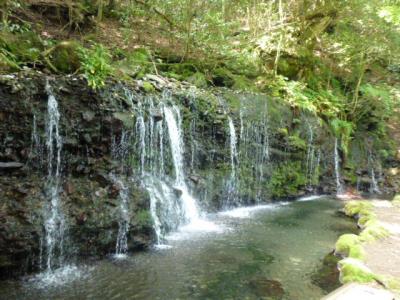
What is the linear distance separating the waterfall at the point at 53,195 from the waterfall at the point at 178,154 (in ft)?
10.4

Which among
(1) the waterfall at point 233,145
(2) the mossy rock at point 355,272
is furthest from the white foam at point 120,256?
(1) the waterfall at point 233,145

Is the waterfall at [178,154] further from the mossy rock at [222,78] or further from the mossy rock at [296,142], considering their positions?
the mossy rock at [296,142]

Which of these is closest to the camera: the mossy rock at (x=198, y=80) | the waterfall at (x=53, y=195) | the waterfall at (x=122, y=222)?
the waterfall at (x=53, y=195)

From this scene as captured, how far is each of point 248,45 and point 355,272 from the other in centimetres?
1081

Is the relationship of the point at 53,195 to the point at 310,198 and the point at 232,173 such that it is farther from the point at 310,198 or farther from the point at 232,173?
the point at 310,198

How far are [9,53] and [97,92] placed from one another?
1847mm

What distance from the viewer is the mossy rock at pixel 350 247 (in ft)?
23.9

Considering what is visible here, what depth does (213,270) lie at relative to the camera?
6.90 m

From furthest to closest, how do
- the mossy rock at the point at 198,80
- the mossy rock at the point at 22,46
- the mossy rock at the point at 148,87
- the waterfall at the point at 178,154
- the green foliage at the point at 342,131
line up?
the green foliage at the point at 342,131 < the mossy rock at the point at 198,80 < the waterfall at the point at 178,154 < the mossy rock at the point at 148,87 < the mossy rock at the point at 22,46

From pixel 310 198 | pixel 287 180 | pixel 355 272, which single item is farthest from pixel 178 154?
pixel 310 198

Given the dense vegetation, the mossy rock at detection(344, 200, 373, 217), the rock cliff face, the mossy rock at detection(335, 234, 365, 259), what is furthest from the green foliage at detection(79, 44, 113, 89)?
the mossy rock at detection(344, 200, 373, 217)

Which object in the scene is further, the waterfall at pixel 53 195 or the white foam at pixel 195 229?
the white foam at pixel 195 229

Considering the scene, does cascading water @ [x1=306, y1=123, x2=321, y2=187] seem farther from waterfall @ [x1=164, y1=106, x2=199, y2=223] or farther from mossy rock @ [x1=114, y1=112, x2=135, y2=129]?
mossy rock @ [x1=114, y1=112, x2=135, y2=129]

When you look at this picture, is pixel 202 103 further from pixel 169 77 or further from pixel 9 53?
pixel 9 53
